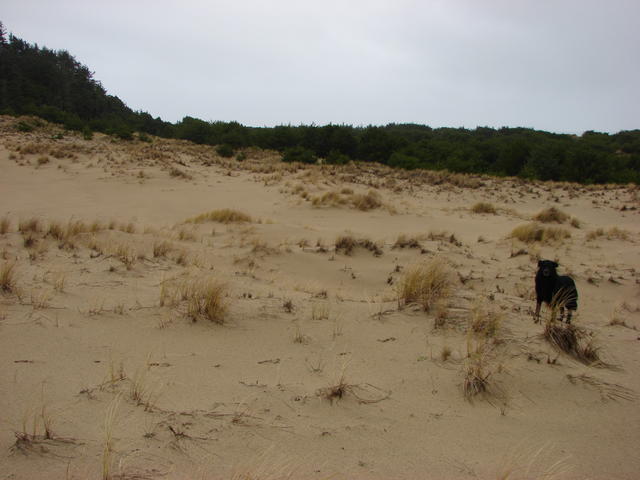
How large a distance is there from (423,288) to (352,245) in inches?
126

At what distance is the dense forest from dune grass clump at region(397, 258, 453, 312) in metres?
20.9

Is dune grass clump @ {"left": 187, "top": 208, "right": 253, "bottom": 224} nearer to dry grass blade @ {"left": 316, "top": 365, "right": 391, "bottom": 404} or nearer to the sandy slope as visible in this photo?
the sandy slope

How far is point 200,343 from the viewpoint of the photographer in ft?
10.2

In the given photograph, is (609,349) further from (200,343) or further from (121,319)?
(121,319)

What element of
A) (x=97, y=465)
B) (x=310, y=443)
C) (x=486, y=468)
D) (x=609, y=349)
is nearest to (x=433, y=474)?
(x=486, y=468)

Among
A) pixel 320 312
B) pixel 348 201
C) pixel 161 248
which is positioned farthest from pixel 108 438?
pixel 348 201

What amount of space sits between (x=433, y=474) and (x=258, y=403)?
0.99 metres

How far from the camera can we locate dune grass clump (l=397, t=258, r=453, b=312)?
160 inches

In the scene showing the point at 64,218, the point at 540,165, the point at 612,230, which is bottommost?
the point at 64,218

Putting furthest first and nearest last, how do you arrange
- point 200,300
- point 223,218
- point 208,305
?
point 223,218 < point 200,300 < point 208,305

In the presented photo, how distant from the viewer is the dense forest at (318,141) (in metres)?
26.8

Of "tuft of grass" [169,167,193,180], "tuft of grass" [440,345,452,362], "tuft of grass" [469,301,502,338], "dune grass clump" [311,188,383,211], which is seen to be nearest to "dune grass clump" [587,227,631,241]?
"dune grass clump" [311,188,383,211]

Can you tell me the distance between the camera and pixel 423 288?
13.9 feet

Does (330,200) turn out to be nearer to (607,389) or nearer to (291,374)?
(291,374)
